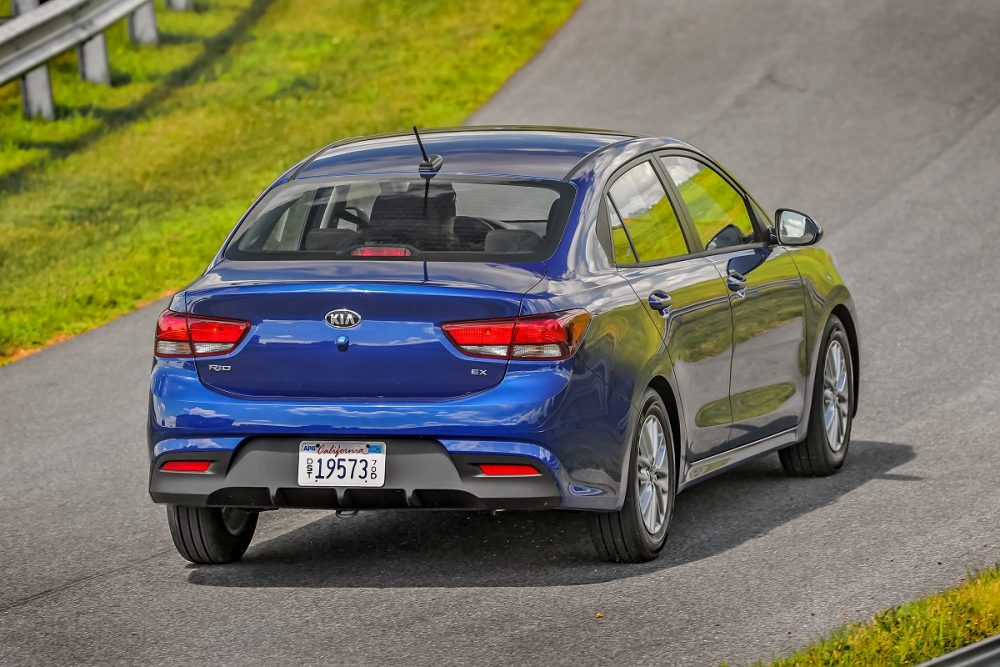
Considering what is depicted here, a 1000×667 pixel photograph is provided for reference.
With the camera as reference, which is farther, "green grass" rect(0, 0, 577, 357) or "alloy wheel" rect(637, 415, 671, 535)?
"green grass" rect(0, 0, 577, 357)

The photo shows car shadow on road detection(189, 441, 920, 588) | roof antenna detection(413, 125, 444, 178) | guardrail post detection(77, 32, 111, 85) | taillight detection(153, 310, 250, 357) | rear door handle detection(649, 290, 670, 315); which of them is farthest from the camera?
guardrail post detection(77, 32, 111, 85)

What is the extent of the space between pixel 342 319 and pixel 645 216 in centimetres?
164

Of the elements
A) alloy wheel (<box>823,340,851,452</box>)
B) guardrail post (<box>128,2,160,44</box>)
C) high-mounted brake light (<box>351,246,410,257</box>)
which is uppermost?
high-mounted brake light (<box>351,246,410,257</box>)

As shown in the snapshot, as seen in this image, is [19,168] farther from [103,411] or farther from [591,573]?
[591,573]

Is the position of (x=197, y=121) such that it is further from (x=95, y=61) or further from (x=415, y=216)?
(x=415, y=216)

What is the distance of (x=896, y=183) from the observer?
56.3 feet

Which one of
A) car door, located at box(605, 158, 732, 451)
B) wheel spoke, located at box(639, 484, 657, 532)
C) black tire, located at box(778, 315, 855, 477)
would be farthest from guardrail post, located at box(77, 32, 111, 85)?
wheel spoke, located at box(639, 484, 657, 532)

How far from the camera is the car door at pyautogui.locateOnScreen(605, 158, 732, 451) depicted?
7.77 meters

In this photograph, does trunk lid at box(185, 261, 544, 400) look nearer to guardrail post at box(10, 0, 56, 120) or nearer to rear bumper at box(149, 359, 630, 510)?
rear bumper at box(149, 359, 630, 510)

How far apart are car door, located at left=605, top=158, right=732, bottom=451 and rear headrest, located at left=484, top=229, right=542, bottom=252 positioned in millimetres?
415

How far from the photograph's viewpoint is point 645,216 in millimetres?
8102

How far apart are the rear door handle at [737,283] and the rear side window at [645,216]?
0.28 metres

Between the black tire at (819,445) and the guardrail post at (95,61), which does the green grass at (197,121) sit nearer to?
the guardrail post at (95,61)

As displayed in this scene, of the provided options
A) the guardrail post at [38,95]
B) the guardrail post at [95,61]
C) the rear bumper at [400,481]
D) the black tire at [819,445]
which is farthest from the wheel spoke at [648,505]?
the guardrail post at [95,61]
